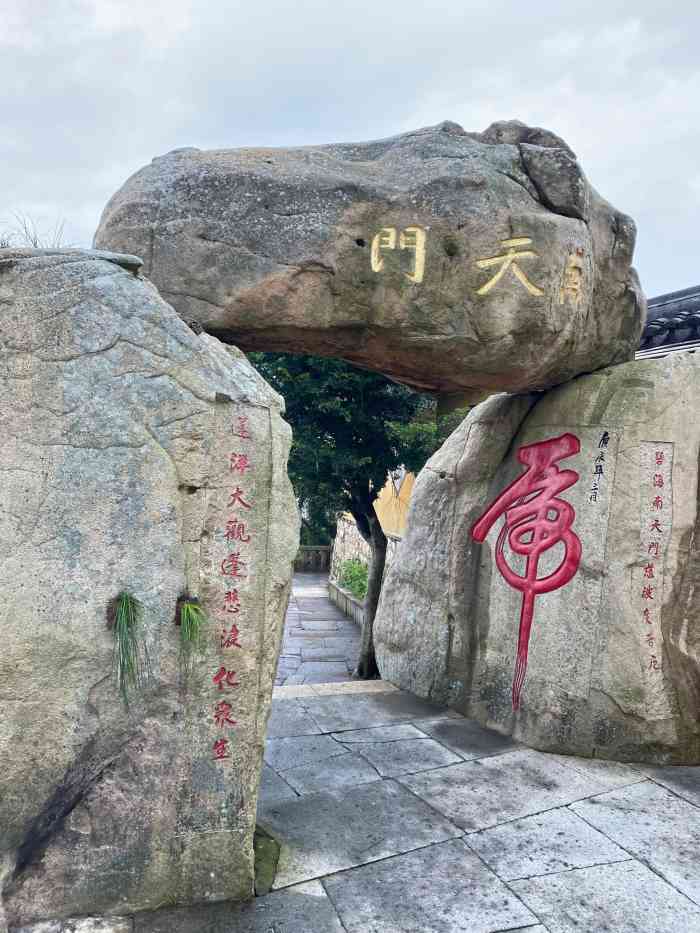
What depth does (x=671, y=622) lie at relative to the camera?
15.0 feet

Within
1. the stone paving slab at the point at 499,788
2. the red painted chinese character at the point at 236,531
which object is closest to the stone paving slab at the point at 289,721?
the stone paving slab at the point at 499,788

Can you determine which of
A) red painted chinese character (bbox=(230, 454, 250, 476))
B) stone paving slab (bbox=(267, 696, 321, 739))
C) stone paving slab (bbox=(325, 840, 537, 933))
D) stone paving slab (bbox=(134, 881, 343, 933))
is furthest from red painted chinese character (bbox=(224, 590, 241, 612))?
stone paving slab (bbox=(267, 696, 321, 739))

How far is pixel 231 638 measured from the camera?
3.05m

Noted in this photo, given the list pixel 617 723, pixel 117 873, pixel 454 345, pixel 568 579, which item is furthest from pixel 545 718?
pixel 117 873

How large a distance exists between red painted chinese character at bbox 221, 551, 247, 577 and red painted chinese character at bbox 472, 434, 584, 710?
8.45ft

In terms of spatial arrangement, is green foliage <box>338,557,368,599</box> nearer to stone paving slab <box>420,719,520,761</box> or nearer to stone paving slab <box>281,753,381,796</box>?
stone paving slab <box>420,719,520,761</box>

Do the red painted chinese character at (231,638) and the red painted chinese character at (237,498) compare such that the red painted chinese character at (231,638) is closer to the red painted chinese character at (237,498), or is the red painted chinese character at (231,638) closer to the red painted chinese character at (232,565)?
the red painted chinese character at (232,565)

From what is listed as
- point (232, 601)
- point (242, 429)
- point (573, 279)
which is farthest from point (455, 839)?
point (573, 279)

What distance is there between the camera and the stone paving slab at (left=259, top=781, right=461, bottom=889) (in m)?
3.37

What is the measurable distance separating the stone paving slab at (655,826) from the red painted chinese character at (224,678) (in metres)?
2.18

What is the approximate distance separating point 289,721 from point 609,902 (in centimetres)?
261

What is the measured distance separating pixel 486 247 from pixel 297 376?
3.55 metres

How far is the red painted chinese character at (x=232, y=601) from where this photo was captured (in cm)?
307

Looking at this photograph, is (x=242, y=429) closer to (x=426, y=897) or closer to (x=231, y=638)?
(x=231, y=638)
